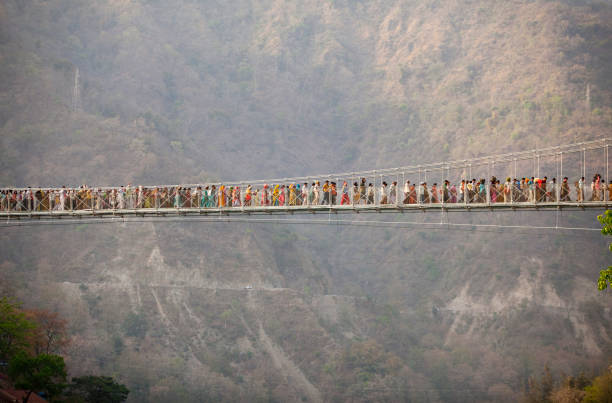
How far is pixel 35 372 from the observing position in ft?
154

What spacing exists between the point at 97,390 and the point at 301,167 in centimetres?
6426

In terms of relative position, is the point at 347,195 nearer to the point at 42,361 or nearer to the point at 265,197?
the point at 265,197

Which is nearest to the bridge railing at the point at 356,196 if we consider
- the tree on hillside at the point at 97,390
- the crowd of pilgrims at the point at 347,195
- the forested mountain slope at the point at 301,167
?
the crowd of pilgrims at the point at 347,195

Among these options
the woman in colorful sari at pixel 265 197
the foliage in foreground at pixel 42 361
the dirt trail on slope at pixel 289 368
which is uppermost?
the woman in colorful sari at pixel 265 197

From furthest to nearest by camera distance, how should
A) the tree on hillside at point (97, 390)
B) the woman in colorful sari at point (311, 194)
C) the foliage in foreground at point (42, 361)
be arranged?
the tree on hillside at point (97, 390), the foliage in foreground at point (42, 361), the woman in colorful sari at point (311, 194)

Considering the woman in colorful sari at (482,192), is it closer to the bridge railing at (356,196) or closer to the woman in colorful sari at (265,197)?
the bridge railing at (356,196)

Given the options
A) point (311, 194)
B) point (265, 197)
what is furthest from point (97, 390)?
point (311, 194)

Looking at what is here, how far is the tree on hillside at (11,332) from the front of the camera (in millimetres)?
52450

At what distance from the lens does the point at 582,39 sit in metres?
112

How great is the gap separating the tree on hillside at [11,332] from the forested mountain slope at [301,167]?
515 inches

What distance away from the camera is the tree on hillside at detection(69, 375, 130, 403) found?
56.0 metres

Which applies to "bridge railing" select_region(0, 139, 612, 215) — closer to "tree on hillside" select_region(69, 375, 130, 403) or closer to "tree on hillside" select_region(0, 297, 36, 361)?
"tree on hillside" select_region(0, 297, 36, 361)

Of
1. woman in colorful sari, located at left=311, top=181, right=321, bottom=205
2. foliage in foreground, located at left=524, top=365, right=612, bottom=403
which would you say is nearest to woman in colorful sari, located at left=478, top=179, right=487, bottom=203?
woman in colorful sari, located at left=311, top=181, right=321, bottom=205

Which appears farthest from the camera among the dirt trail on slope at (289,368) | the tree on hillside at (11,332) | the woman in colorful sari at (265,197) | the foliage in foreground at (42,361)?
the dirt trail on slope at (289,368)
